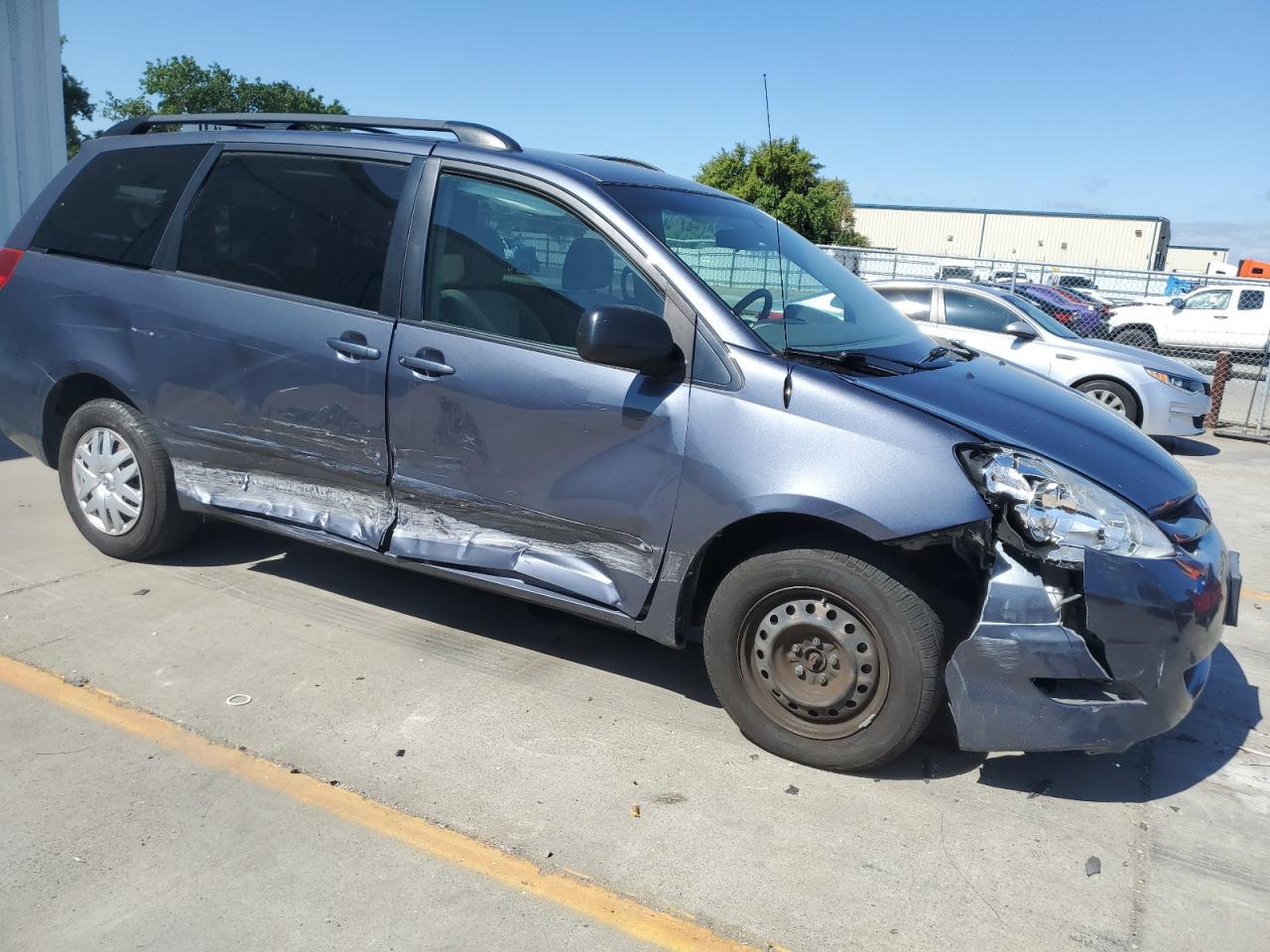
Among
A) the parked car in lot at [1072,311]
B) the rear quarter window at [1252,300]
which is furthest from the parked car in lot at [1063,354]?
the rear quarter window at [1252,300]

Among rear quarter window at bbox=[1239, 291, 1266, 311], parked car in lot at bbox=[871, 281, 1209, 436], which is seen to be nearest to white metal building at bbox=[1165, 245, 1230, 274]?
rear quarter window at bbox=[1239, 291, 1266, 311]

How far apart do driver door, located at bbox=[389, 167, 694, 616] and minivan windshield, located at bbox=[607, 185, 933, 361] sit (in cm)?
26

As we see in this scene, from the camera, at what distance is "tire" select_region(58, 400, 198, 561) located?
4789 millimetres

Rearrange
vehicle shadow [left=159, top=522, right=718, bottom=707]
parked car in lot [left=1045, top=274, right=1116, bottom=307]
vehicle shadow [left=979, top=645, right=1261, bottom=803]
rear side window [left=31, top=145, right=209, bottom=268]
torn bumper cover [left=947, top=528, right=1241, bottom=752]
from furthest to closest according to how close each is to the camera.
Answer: parked car in lot [left=1045, top=274, right=1116, bottom=307] → rear side window [left=31, top=145, right=209, bottom=268] → vehicle shadow [left=159, top=522, right=718, bottom=707] → vehicle shadow [left=979, top=645, right=1261, bottom=803] → torn bumper cover [left=947, top=528, right=1241, bottom=752]

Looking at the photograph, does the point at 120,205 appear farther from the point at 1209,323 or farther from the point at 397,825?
the point at 1209,323

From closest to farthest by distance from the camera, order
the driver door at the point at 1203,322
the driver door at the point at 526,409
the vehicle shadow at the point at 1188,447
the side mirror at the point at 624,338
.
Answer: the side mirror at the point at 624,338
the driver door at the point at 526,409
the vehicle shadow at the point at 1188,447
the driver door at the point at 1203,322

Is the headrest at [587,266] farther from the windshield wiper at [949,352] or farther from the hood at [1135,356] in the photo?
the hood at [1135,356]

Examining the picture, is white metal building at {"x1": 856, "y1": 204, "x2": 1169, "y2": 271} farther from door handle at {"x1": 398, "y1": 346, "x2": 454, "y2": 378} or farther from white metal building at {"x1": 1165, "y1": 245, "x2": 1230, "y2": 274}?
door handle at {"x1": 398, "y1": 346, "x2": 454, "y2": 378}

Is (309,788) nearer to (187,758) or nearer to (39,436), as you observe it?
(187,758)

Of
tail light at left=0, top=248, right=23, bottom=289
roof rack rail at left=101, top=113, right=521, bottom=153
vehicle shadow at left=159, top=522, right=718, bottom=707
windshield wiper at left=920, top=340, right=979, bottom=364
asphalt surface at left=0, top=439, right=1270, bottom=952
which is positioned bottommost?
asphalt surface at left=0, top=439, right=1270, bottom=952

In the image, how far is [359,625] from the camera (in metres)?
4.54

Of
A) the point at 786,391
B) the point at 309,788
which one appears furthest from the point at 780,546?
the point at 309,788

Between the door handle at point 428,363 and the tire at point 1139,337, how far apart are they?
64.1 ft

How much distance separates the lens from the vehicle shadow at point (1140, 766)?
3.49 m
